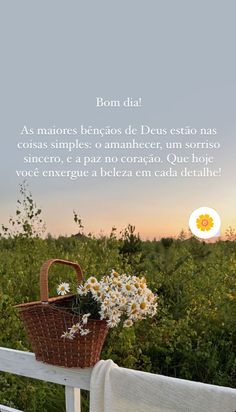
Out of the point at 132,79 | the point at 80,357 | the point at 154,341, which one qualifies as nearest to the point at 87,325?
the point at 80,357

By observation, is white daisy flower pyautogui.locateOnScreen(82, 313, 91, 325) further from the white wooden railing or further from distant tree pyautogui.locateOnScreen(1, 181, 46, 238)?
distant tree pyautogui.locateOnScreen(1, 181, 46, 238)

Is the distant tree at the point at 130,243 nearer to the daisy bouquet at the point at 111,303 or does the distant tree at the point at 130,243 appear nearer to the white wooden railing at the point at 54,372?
the white wooden railing at the point at 54,372

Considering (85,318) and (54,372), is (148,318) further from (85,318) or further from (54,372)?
(85,318)

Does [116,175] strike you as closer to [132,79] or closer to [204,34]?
[132,79]

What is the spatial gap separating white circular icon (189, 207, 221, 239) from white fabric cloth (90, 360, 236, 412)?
2597mm

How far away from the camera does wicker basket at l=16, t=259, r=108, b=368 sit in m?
1.58

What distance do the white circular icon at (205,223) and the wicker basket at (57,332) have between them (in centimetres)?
256

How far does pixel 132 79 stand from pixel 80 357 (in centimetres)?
262

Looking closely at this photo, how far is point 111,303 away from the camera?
1556 millimetres

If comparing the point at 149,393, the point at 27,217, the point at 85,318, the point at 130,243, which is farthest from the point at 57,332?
the point at 27,217

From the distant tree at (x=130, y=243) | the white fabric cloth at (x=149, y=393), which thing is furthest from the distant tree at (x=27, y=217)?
the white fabric cloth at (x=149, y=393)

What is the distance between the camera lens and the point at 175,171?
3.90 m

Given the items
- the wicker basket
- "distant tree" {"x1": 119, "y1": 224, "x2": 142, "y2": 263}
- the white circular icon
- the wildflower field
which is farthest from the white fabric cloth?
the white circular icon

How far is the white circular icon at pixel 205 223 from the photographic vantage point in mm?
4137
